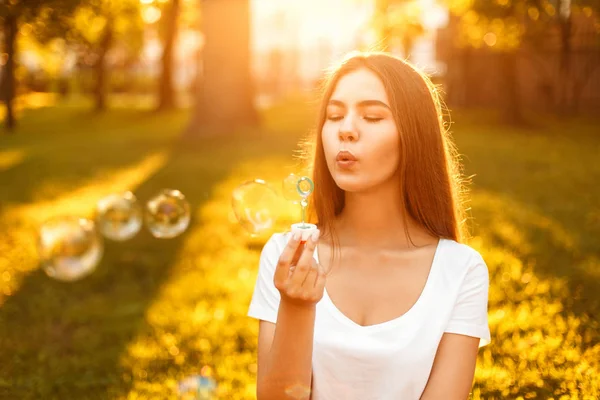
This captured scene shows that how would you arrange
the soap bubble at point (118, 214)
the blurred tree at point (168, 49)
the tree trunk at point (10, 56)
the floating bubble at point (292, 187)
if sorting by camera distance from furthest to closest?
the blurred tree at point (168, 49)
the tree trunk at point (10, 56)
the soap bubble at point (118, 214)
the floating bubble at point (292, 187)

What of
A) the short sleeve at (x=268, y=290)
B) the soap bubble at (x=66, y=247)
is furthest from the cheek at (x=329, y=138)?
the soap bubble at (x=66, y=247)

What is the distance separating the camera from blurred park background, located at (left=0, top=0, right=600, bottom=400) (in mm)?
4434

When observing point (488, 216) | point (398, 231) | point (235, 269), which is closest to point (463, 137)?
point (488, 216)

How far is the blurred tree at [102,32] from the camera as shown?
745 centimetres

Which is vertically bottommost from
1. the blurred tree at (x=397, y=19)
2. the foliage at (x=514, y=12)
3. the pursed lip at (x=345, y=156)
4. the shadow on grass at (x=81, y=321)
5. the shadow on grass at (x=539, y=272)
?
the shadow on grass at (x=81, y=321)

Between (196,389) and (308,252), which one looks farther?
(196,389)

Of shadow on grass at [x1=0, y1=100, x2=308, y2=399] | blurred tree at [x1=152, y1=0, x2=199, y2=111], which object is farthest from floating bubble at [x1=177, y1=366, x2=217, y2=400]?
blurred tree at [x1=152, y1=0, x2=199, y2=111]

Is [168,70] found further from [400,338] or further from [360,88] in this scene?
[400,338]

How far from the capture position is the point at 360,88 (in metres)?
2.41

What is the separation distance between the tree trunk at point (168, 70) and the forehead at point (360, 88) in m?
25.4

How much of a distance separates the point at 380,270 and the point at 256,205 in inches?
42.7

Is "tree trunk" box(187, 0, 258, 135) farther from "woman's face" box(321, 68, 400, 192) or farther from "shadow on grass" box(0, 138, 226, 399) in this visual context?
"woman's face" box(321, 68, 400, 192)

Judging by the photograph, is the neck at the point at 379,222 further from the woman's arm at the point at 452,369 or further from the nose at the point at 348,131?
the woman's arm at the point at 452,369

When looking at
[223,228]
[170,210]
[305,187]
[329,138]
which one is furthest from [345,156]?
[223,228]
